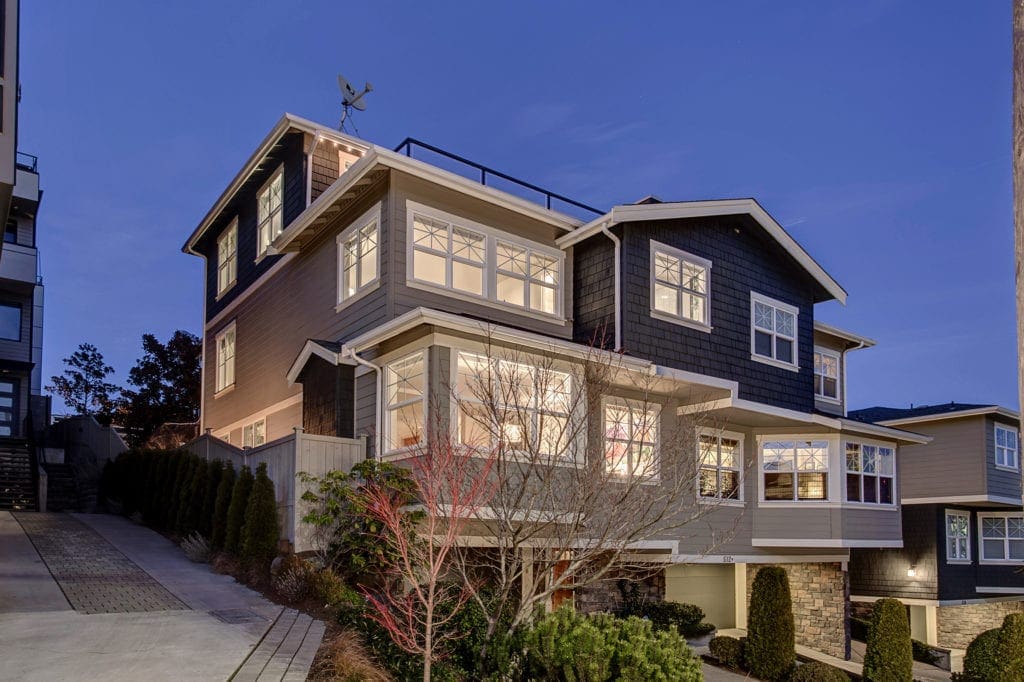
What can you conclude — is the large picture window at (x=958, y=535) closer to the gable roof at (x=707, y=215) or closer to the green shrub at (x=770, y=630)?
the gable roof at (x=707, y=215)

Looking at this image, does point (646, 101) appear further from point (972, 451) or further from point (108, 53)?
point (972, 451)

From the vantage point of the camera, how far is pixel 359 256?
17.3 m

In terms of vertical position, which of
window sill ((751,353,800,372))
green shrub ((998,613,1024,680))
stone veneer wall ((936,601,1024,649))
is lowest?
stone veneer wall ((936,601,1024,649))

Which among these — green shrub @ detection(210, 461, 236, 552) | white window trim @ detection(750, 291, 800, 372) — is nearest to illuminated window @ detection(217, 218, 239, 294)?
green shrub @ detection(210, 461, 236, 552)

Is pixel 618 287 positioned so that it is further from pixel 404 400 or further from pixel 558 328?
pixel 404 400

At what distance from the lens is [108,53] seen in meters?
192

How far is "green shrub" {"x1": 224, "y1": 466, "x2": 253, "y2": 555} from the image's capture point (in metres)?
15.8

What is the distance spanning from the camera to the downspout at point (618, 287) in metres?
17.4

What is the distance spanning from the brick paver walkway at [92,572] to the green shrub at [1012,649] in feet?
46.2

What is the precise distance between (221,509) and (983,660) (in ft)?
45.9

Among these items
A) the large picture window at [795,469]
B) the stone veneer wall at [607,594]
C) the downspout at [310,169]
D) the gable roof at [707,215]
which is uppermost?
the downspout at [310,169]

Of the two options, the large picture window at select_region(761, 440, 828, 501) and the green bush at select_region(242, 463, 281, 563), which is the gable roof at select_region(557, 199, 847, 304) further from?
the green bush at select_region(242, 463, 281, 563)

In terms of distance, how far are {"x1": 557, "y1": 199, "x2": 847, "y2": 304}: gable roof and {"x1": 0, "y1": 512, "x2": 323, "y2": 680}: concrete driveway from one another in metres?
8.87

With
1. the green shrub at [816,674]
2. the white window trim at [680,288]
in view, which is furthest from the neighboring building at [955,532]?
the green shrub at [816,674]
